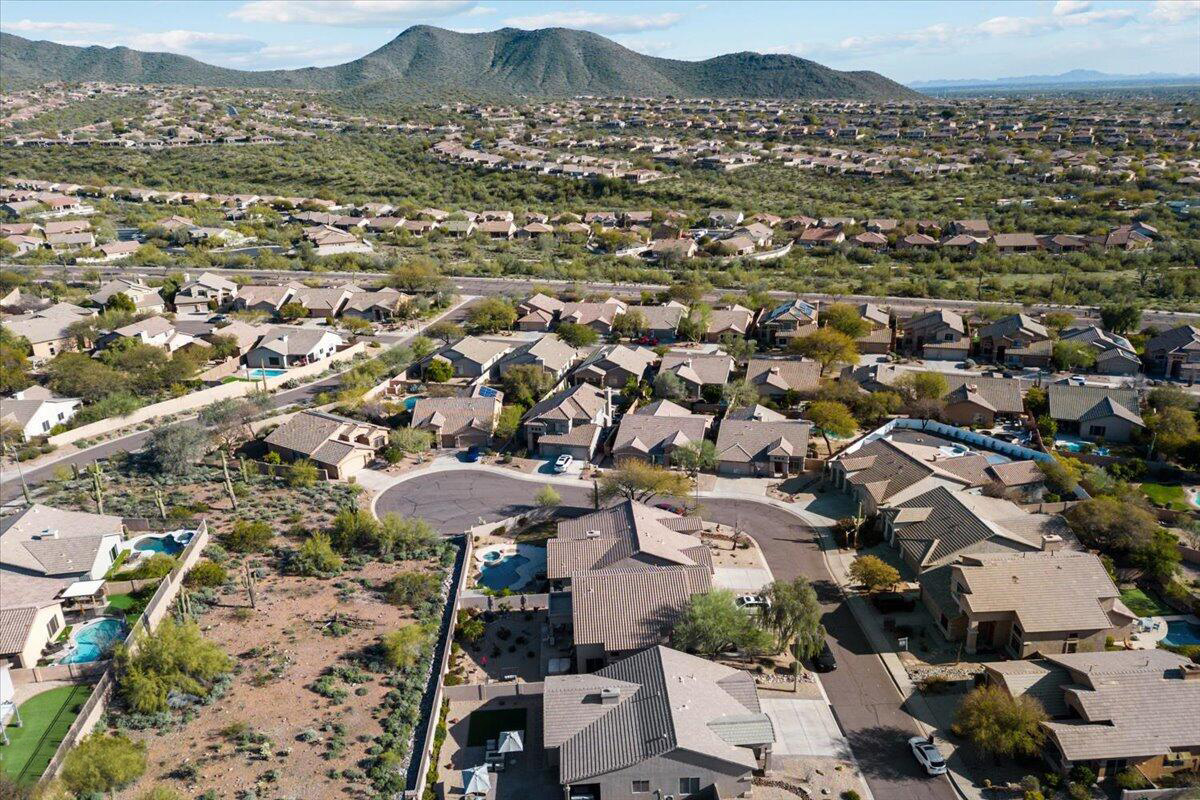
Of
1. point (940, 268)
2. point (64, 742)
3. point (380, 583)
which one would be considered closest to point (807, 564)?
point (380, 583)

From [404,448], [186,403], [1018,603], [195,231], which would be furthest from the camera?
[195,231]

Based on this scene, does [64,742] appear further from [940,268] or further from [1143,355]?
[940,268]

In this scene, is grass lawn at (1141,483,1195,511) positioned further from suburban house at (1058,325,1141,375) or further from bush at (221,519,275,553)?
bush at (221,519,275,553)

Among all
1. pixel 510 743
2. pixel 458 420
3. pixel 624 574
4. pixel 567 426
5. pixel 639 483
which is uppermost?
pixel 567 426

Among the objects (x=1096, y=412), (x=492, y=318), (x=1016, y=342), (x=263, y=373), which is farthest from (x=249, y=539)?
(x=1016, y=342)

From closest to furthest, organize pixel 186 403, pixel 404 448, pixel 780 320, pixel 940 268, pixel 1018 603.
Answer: pixel 1018 603 < pixel 404 448 < pixel 186 403 < pixel 780 320 < pixel 940 268

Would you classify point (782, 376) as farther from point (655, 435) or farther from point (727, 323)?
point (727, 323)

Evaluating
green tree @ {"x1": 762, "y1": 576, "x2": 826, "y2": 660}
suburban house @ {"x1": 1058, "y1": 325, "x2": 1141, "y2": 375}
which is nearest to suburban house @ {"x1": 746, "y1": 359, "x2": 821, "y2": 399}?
suburban house @ {"x1": 1058, "y1": 325, "x2": 1141, "y2": 375}

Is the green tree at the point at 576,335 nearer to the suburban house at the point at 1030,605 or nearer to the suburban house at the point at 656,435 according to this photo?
the suburban house at the point at 656,435
